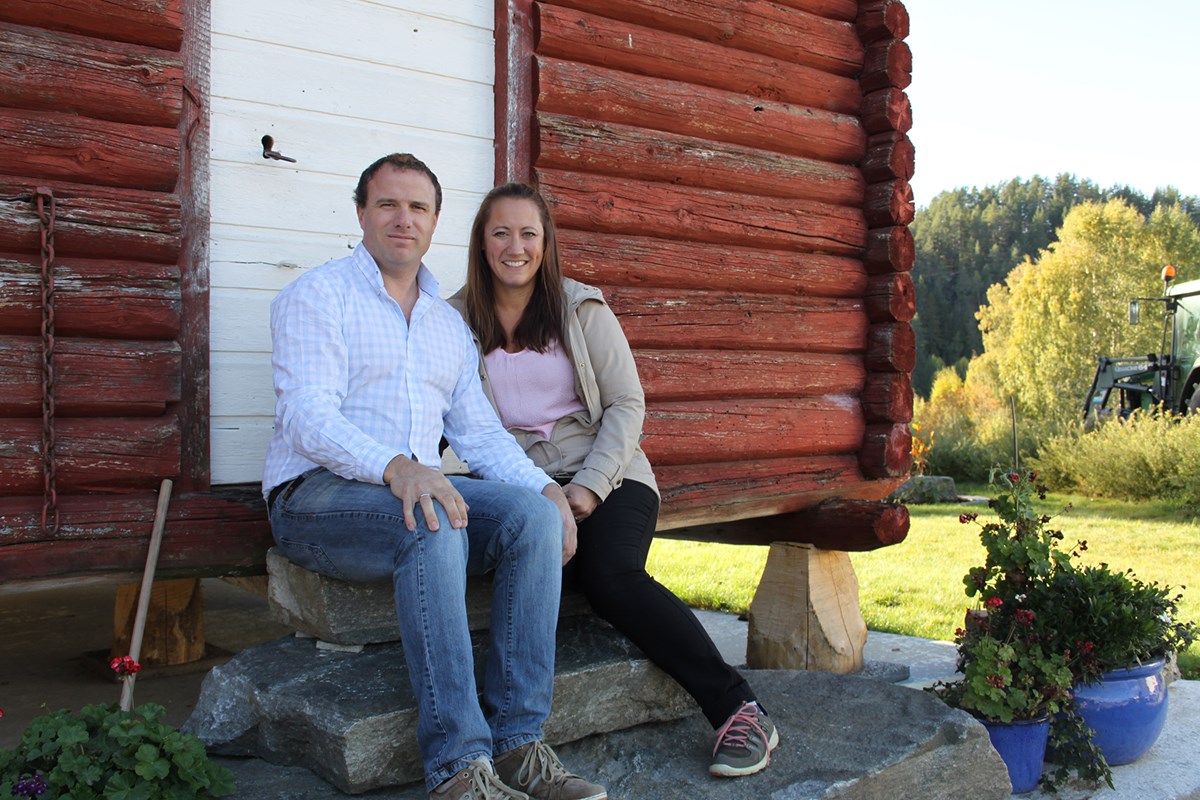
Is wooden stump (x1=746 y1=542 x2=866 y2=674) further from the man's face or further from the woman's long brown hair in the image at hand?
the man's face

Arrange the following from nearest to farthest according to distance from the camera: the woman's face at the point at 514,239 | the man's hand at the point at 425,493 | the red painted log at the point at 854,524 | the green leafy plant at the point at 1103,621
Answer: the man's hand at the point at 425,493, the woman's face at the point at 514,239, the green leafy plant at the point at 1103,621, the red painted log at the point at 854,524

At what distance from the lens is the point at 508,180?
4.00 m

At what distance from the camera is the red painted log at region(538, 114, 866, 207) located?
4125mm

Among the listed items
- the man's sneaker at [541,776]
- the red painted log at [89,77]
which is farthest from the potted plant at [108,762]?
the red painted log at [89,77]

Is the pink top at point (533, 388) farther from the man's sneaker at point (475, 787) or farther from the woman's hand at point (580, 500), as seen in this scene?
the man's sneaker at point (475, 787)

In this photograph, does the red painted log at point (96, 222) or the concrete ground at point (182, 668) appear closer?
the red painted log at point (96, 222)

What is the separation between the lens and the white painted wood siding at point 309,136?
11.2 feet

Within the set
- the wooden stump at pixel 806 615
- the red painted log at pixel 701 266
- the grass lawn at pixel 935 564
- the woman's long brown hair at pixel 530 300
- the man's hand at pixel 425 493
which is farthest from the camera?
the grass lawn at pixel 935 564

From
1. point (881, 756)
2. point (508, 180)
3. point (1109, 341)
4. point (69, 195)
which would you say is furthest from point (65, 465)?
point (1109, 341)

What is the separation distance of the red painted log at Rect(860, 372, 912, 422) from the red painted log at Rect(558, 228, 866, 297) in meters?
0.45

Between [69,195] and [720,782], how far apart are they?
2435 mm

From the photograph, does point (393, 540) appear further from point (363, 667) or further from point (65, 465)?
point (65, 465)

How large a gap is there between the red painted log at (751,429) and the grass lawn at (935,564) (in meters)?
1.58

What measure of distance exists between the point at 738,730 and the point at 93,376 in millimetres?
2084
